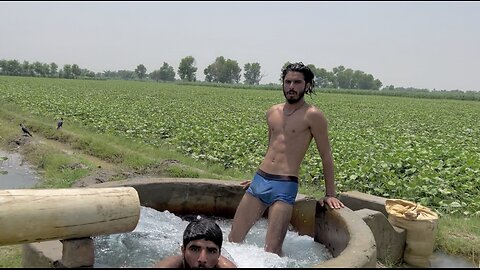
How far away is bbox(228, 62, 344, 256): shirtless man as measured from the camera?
390cm

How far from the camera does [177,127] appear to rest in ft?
42.5

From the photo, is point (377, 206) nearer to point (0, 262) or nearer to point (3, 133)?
point (0, 262)

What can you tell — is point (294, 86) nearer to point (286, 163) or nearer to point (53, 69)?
point (286, 163)

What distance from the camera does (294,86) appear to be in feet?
12.9

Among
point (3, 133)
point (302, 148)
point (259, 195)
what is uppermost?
point (302, 148)

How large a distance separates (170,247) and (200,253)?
1.54 metres

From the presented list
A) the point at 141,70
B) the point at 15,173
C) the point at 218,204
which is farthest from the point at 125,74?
the point at 218,204

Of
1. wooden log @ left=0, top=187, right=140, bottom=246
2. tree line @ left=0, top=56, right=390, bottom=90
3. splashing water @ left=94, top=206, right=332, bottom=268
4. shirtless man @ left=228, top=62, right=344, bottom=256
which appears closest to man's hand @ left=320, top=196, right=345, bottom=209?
shirtless man @ left=228, top=62, right=344, bottom=256

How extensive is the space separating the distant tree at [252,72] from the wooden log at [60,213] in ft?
369

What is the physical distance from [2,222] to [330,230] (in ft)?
8.59

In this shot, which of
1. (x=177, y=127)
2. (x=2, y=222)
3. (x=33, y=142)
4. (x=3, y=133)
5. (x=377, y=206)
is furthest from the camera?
(x=177, y=127)

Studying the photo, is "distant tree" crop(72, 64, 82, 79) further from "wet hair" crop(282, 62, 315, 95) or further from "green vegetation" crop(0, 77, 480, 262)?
"wet hair" crop(282, 62, 315, 95)

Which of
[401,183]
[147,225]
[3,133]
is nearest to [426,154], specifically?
[401,183]

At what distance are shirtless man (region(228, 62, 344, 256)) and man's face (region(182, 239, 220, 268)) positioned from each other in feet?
4.06
